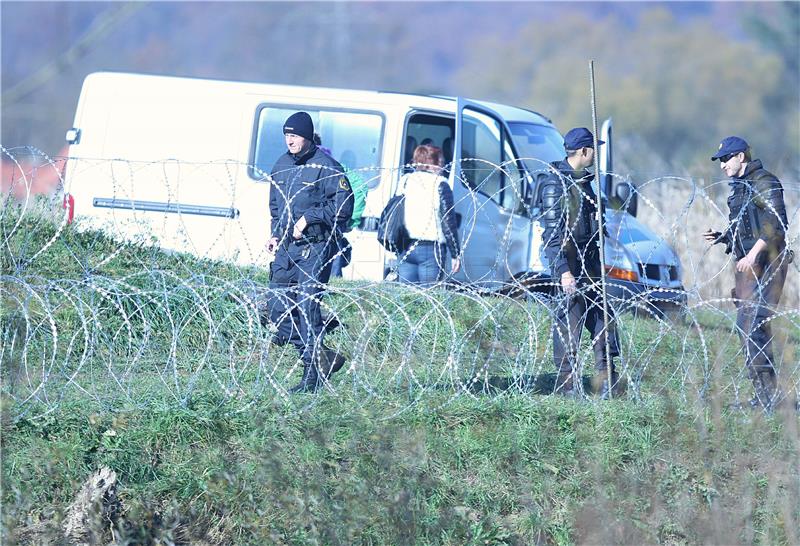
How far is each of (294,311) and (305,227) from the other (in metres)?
0.52

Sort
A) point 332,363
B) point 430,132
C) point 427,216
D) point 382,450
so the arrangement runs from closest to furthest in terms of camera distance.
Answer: point 382,450
point 332,363
point 427,216
point 430,132

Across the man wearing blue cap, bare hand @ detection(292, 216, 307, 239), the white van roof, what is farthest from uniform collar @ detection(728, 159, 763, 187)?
the white van roof

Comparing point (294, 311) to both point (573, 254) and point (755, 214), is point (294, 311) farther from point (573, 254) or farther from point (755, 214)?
point (755, 214)

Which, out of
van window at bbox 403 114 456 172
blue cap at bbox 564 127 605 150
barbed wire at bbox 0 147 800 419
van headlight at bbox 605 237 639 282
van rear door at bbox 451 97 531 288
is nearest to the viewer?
barbed wire at bbox 0 147 800 419

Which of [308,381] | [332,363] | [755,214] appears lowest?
[308,381]

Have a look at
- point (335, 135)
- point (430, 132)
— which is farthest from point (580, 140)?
point (335, 135)

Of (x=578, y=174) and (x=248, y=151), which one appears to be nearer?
(x=578, y=174)

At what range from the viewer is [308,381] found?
6.72m

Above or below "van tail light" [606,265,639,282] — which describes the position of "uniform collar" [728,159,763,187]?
above

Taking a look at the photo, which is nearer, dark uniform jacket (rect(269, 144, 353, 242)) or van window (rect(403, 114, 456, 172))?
dark uniform jacket (rect(269, 144, 353, 242))

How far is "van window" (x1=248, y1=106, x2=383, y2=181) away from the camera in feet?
30.8

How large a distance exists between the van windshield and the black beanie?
316 cm

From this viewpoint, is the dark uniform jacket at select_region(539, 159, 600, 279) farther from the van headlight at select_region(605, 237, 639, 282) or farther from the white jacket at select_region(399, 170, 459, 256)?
the van headlight at select_region(605, 237, 639, 282)

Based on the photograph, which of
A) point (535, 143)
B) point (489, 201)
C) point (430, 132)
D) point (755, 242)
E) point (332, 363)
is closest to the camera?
point (332, 363)
